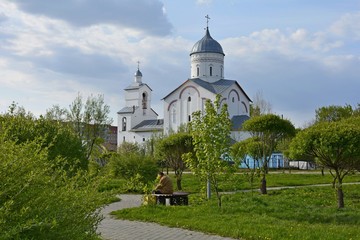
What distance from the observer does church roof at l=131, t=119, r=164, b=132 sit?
78194 millimetres

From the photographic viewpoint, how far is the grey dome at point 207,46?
66.8 m

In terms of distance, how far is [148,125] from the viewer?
8000 centimetres

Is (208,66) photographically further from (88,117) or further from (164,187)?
(164,187)

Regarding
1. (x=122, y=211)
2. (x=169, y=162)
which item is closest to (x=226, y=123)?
(x=122, y=211)

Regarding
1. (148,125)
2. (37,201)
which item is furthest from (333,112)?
(37,201)

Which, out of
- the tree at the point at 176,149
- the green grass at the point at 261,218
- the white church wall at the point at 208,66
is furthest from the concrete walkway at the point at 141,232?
the white church wall at the point at 208,66

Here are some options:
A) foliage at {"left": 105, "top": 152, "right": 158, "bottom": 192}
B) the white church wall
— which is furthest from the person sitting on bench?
the white church wall

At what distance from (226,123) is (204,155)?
1094 millimetres

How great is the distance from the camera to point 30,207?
14.2 feet

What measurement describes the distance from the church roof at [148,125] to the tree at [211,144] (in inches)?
2499

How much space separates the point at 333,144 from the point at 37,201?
10.6m

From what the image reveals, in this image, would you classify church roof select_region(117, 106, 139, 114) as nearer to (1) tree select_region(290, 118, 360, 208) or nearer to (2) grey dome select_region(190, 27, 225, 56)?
(2) grey dome select_region(190, 27, 225, 56)

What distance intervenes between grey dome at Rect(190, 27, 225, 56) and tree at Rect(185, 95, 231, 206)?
5384cm

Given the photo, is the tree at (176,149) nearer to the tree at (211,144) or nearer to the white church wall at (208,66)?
the tree at (211,144)
